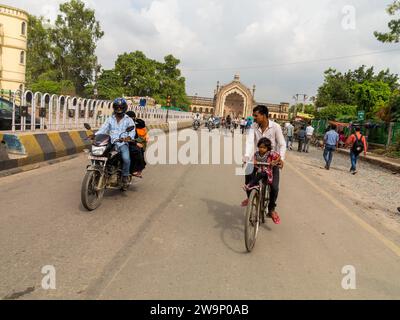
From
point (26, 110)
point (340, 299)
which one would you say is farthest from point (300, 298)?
point (26, 110)

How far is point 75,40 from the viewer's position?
49.3 meters

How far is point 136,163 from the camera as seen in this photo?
22.7 feet

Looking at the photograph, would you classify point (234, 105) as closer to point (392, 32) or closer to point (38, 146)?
point (392, 32)

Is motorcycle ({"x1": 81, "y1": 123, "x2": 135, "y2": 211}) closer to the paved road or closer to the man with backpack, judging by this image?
the paved road

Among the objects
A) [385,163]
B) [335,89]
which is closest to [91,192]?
→ [385,163]

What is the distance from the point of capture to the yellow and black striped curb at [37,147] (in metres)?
8.39

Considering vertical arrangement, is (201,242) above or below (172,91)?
below

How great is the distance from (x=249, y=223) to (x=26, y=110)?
9442mm

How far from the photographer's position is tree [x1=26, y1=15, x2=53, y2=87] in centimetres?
5216

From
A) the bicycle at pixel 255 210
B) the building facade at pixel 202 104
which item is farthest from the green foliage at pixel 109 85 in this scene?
the bicycle at pixel 255 210

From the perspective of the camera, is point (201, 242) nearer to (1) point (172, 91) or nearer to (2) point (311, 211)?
(2) point (311, 211)

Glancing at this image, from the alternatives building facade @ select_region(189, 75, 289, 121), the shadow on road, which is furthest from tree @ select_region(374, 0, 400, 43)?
building facade @ select_region(189, 75, 289, 121)

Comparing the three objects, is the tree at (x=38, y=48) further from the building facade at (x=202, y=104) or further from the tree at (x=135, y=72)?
the building facade at (x=202, y=104)
